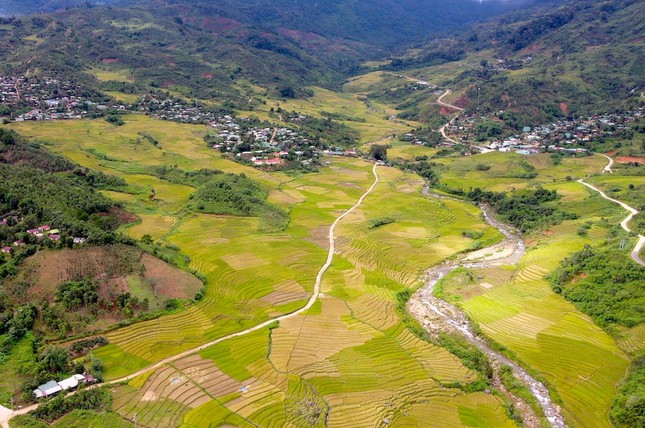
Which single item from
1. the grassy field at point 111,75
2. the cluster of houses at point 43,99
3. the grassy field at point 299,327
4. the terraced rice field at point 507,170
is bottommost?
the grassy field at point 299,327

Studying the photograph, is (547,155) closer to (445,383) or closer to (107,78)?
(445,383)

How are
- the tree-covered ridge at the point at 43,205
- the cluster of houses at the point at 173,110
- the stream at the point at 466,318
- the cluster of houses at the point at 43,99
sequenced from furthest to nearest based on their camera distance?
the cluster of houses at the point at 173,110, the cluster of houses at the point at 43,99, the tree-covered ridge at the point at 43,205, the stream at the point at 466,318

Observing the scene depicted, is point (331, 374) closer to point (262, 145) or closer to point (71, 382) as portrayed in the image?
point (71, 382)

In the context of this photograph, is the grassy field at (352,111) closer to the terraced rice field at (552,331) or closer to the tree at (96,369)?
the terraced rice field at (552,331)

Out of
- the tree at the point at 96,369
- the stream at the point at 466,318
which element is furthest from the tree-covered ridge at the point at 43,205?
the stream at the point at 466,318

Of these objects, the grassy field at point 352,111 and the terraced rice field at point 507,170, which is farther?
the grassy field at point 352,111

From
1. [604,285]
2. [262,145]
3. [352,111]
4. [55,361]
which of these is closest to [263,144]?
[262,145]
